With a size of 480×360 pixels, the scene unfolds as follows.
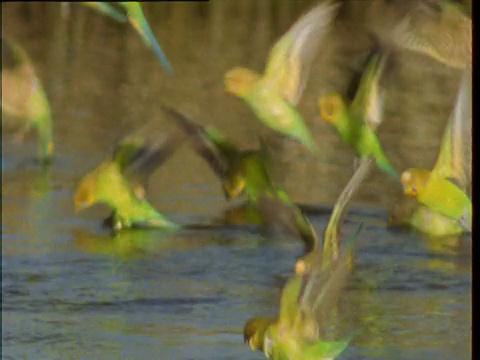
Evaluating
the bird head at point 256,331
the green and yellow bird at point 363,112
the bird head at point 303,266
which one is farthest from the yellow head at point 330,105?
the bird head at point 256,331

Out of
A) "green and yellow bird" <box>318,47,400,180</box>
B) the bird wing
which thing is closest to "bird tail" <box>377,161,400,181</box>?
"green and yellow bird" <box>318,47,400,180</box>

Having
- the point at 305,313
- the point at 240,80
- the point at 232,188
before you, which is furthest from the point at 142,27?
the point at 305,313

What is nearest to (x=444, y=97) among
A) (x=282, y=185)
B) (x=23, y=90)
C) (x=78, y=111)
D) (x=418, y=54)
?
(x=418, y=54)

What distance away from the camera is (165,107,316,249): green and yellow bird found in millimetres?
1525

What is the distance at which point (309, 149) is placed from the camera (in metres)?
1.54

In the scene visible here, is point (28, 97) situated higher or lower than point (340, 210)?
higher

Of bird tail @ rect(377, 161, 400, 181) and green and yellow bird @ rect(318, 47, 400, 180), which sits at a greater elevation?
green and yellow bird @ rect(318, 47, 400, 180)

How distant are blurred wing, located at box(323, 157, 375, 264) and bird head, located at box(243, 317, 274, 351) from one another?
15 cm

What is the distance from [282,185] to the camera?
154 centimetres

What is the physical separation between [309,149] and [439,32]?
0.30 m

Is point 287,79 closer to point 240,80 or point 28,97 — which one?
point 240,80

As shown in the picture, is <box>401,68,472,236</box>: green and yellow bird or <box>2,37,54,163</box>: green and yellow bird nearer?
<box>401,68,472,236</box>: green and yellow bird

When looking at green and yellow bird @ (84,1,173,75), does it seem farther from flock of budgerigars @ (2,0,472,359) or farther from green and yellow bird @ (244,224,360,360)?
green and yellow bird @ (244,224,360,360)

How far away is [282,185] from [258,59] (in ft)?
0.74
